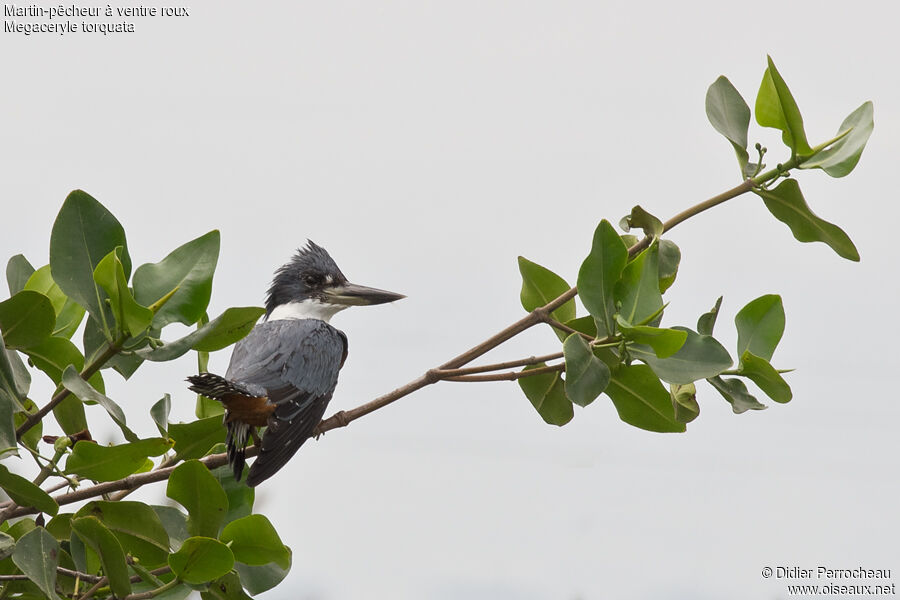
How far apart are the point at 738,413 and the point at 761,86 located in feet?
2.02

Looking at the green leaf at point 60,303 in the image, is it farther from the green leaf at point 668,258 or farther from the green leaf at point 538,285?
the green leaf at point 668,258

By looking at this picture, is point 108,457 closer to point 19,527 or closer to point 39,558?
point 39,558

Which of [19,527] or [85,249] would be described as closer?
[85,249]

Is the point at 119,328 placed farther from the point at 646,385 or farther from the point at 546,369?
the point at 646,385

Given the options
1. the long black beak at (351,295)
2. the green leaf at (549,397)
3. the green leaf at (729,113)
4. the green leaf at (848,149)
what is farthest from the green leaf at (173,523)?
the long black beak at (351,295)

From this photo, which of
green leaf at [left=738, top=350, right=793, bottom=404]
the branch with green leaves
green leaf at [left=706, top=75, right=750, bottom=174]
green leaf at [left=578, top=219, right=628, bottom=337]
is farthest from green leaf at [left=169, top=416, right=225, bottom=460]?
green leaf at [left=706, top=75, right=750, bottom=174]

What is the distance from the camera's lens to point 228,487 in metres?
1.76

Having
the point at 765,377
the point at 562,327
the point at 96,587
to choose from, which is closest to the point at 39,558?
the point at 96,587

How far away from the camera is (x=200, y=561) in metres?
1.38

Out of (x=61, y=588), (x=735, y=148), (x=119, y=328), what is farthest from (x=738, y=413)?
(x=61, y=588)

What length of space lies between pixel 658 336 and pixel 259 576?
79 centimetres

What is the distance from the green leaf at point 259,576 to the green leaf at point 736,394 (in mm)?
842

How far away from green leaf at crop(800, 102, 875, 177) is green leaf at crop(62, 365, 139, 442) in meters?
1.30

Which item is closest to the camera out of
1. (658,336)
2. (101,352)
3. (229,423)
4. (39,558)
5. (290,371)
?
(39,558)
